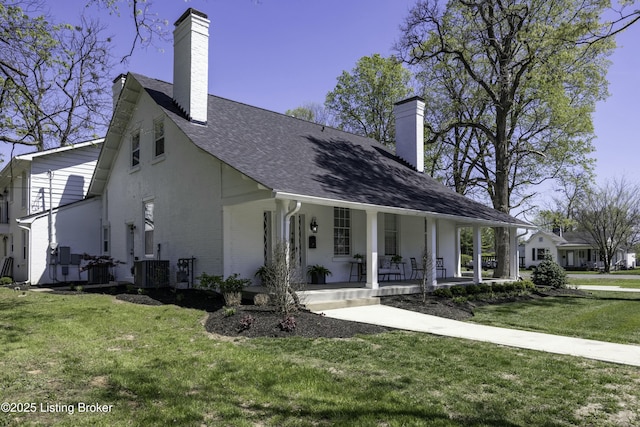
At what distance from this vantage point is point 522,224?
1688cm

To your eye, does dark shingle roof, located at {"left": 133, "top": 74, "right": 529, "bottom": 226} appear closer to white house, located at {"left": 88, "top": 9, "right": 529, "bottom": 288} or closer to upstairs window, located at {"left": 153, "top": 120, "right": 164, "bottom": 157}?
white house, located at {"left": 88, "top": 9, "right": 529, "bottom": 288}

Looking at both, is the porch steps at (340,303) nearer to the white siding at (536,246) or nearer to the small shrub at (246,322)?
the small shrub at (246,322)

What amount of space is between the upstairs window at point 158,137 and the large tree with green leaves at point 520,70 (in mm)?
10393

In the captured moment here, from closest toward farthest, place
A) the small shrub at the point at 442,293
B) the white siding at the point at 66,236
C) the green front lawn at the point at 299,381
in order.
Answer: the green front lawn at the point at 299,381 < the small shrub at the point at 442,293 < the white siding at the point at 66,236

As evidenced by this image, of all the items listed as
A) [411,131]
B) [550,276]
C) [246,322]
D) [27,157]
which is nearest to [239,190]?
[246,322]

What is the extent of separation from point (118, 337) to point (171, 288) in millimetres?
5426

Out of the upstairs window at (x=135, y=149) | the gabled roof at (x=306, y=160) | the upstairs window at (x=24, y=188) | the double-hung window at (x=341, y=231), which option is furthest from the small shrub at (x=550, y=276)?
the upstairs window at (x=24, y=188)

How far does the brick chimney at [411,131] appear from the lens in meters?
17.8

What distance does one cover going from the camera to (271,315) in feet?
27.0

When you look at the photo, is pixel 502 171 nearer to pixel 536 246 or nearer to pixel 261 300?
pixel 261 300

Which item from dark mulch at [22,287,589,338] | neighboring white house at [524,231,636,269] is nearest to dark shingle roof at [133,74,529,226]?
dark mulch at [22,287,589,338]

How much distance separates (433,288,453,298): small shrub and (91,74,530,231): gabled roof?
7.14ft

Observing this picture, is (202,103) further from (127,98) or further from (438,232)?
(438,232)

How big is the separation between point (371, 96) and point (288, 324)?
2618cm
